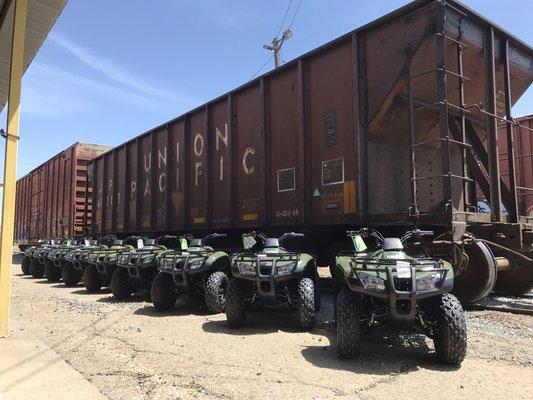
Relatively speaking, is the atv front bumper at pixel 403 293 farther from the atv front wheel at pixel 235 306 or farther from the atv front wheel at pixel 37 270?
the atv front wheel at pixel 37 270

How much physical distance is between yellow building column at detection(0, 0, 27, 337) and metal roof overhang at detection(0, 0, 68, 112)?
320 millimetres

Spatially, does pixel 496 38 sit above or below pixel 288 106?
above

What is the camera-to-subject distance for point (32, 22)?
6.25m

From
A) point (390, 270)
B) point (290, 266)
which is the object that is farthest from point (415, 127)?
point (390, 270)

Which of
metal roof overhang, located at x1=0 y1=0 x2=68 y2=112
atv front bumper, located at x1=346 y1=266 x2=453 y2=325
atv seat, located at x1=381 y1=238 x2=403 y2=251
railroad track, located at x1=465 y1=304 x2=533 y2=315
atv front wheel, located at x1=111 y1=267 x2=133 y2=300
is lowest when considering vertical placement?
railroad track, located at x1=465 y1=304 x2=533 y2=315

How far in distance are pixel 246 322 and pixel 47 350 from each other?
228 centimetres

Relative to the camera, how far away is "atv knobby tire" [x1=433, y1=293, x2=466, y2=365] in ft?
12.4

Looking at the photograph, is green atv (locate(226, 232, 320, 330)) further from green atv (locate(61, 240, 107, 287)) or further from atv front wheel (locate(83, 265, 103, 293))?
green atv (locate(61, 240, 107, 287))

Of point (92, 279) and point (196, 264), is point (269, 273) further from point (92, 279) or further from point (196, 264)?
point (92, 279)

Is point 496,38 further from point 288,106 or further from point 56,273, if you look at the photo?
point 56,273

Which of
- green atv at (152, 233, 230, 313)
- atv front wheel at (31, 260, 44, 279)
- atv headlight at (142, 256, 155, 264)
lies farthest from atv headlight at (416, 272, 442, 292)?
atv front wheel at (31, 260, 44, 279)

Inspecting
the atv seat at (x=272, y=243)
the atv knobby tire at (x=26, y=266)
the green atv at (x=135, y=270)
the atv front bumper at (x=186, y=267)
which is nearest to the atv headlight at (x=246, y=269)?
the atv seat at (x=272, y=243)

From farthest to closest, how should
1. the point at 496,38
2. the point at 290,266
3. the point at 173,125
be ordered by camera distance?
the point at 173,125 < the point at 496,38 < the point at 290,266

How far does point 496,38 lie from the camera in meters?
6.89
